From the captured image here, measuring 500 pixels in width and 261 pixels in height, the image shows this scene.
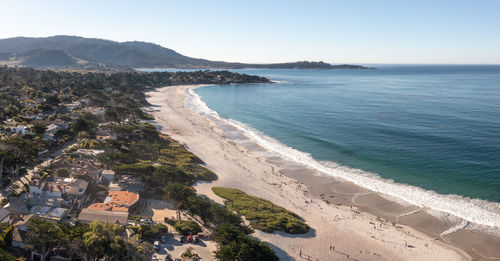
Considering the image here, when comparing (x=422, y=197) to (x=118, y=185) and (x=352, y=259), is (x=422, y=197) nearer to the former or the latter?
(x=352, y=259)

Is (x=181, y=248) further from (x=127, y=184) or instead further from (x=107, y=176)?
(x=107, y=176)

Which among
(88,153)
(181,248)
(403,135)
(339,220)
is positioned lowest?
(339,220)

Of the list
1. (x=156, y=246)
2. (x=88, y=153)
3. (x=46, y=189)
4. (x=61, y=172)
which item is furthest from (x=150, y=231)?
(x=88, y=153)

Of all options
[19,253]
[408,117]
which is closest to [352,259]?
[19,253]

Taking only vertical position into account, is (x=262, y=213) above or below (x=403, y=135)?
below

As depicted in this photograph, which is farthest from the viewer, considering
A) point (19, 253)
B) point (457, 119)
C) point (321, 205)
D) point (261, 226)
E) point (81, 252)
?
point (457, 119)

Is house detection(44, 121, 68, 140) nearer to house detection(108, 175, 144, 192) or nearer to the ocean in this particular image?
house detection(108, 175, 144, 192)

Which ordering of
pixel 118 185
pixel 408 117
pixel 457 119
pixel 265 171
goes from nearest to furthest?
pixel 118 185 < pixel 265 171 < pixel 457 119 < pixel 408 117
